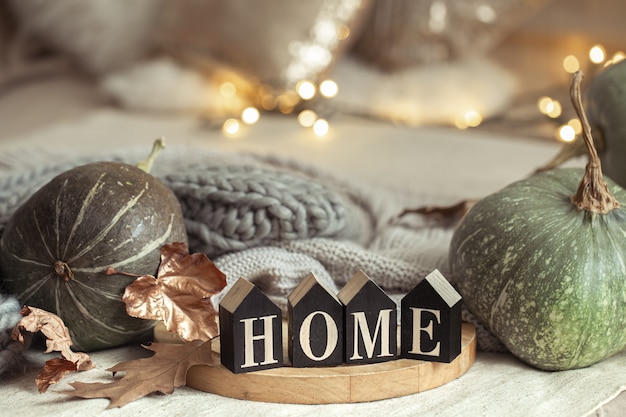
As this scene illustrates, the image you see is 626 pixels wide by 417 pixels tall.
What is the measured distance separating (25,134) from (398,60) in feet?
2.72

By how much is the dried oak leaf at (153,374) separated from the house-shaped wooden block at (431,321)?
0.19 metres

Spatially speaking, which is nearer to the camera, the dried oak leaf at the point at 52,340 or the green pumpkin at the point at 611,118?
the dried oak leaf at the point at 52,340

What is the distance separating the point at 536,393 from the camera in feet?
2.70

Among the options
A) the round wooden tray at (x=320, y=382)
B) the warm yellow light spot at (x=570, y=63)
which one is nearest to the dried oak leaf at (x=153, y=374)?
the round wooden tray at (x=320, y=382)

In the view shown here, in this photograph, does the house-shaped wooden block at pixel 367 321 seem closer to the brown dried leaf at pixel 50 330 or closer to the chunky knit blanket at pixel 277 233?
the chunky knit blanket at pixel 277 233

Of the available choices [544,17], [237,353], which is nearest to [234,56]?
[544,17]

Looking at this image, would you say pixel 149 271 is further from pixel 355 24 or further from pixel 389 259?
pixel 355 24

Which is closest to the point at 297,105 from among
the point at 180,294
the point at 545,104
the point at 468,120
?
the point at 468,120

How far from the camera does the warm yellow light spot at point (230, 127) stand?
6.01ft

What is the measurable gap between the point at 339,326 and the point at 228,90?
50.3 inches

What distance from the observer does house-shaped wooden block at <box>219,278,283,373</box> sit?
2.59ft

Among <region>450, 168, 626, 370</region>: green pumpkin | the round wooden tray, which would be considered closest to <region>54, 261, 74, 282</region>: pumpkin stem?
the round wooden tray

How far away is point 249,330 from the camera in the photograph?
793 millimetres

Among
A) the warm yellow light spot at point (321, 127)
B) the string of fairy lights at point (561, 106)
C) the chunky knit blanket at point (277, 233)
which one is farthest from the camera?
the warm yellow light spot at point (321, 127)
